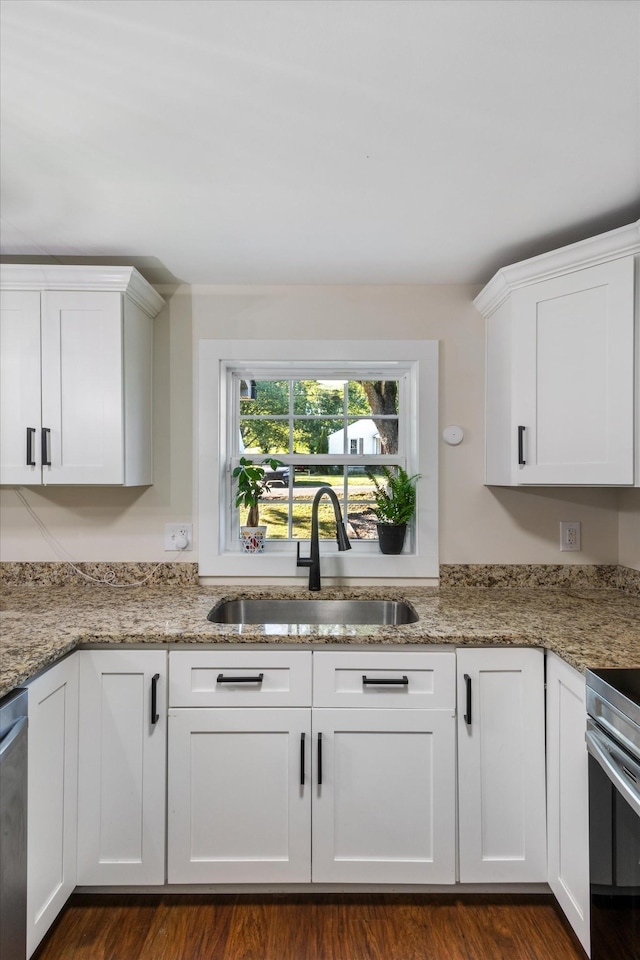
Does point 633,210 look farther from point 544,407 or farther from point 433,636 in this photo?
point 433,636

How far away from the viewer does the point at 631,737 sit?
1289mm

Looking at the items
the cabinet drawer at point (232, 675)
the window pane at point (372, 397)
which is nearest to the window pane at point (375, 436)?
the window pane at point (372, 397)

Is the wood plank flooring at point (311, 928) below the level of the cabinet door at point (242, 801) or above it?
below

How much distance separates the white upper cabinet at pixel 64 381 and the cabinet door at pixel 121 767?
72cm

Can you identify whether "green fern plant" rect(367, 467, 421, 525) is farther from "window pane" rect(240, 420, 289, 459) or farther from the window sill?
"window pane" rect(240, 420, 289, 459)

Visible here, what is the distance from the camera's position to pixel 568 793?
1.59m

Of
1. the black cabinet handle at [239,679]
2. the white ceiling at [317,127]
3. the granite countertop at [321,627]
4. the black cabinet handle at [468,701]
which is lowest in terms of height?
the black cabinet handle at [468,701]

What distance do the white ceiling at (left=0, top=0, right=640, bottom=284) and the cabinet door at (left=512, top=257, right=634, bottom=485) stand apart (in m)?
0.22

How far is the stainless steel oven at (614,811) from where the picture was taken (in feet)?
4.09

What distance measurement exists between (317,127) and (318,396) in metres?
1.34

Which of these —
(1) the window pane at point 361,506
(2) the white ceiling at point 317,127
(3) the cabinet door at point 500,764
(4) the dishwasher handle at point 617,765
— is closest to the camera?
(2) the white ceiling at point 317,127

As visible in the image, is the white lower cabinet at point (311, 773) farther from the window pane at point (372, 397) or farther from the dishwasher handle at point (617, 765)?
the window pane at point (372, 397)

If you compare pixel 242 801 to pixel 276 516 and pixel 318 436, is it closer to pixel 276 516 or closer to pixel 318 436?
pixel 276 516

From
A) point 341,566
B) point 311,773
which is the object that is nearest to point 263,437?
point 341,566
